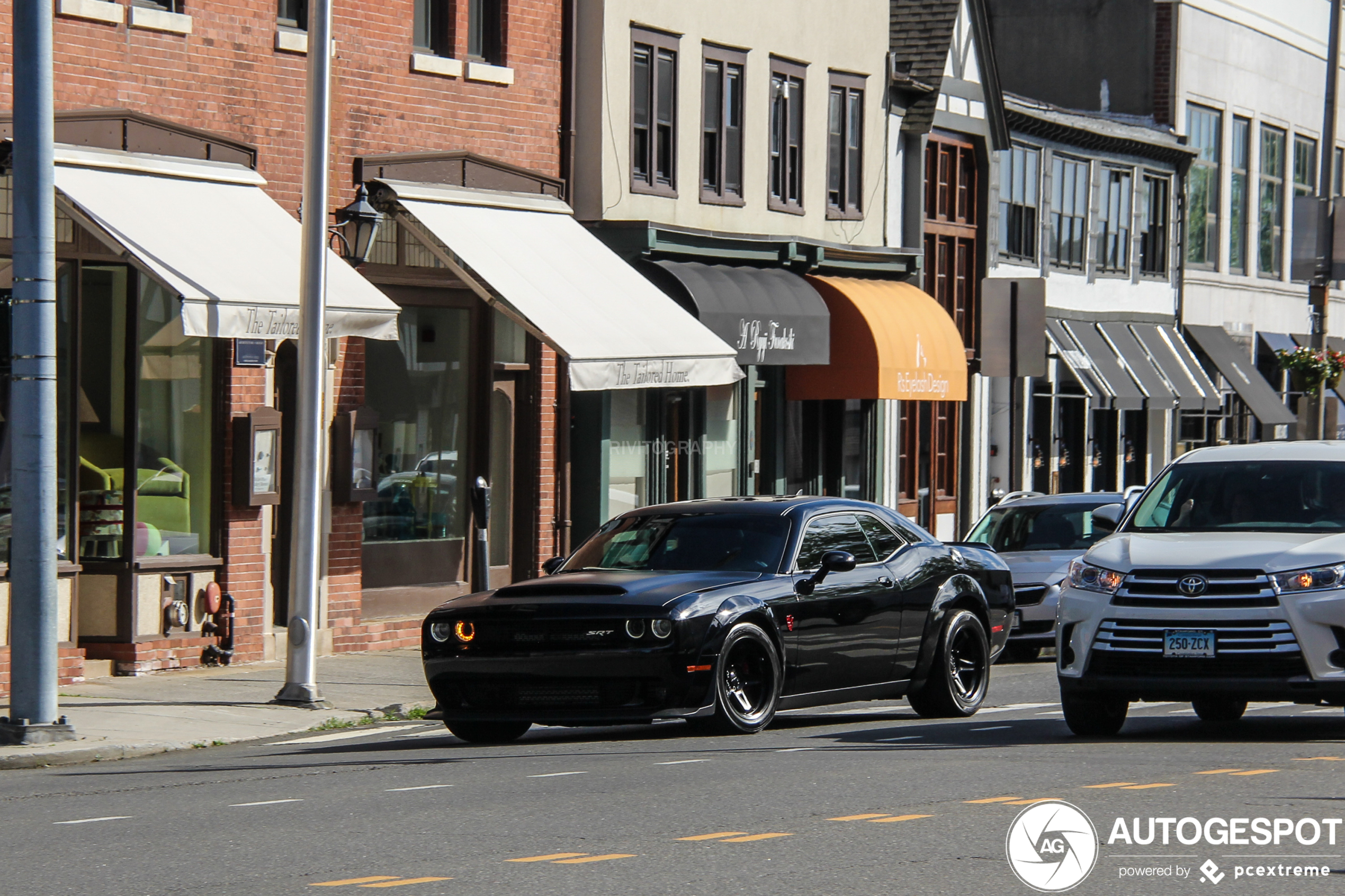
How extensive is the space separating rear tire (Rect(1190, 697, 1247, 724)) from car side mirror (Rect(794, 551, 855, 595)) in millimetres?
2463

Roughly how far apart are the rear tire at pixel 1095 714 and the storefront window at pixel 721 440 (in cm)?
1220

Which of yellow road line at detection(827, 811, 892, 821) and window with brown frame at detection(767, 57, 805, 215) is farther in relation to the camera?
window with brown frame at detection(767, 57, 805, 215)

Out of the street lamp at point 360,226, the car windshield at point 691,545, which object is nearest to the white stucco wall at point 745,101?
the street lamp at point 360,226

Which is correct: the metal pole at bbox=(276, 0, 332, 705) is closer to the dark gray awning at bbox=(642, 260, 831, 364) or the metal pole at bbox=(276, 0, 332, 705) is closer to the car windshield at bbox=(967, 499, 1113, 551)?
the car windshield at bbox=(967, 499, 1113, 551)

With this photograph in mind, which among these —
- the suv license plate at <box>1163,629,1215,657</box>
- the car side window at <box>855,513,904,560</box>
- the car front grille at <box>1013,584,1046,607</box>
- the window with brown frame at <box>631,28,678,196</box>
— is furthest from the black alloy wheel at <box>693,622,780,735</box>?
the window with brown frame at <box>631,28,678,196</box>

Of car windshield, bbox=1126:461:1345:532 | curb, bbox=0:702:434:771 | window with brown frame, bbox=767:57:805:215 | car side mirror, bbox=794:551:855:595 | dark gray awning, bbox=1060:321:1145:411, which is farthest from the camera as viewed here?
dark gray awning, bbox=1060:321:1145:411

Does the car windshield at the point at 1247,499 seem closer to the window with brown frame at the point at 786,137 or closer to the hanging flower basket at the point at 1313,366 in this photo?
the window with brown frame at the point at 786,137

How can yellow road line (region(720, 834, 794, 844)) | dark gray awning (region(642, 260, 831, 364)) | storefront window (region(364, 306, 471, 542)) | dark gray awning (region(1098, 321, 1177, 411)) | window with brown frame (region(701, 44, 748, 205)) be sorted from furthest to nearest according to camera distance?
dark gray awning (region(1098, 321, 1177, 411))
window with brown frame (region(701, 44, 748, 205))
dark gray awning (region(642, 260, 831, 364))
storefront window (region(364, 306, 471, 542))
yellow road line (region(720, 834, 794, 844))

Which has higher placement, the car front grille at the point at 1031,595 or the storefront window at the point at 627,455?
the storefront window at the point at 627,455

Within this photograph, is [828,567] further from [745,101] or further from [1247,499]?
[745,101]

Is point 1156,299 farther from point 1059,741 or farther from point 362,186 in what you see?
point 1059,741

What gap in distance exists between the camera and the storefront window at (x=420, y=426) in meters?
20.5

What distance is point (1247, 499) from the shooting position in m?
13.5

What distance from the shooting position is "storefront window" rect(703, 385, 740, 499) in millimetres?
25266
